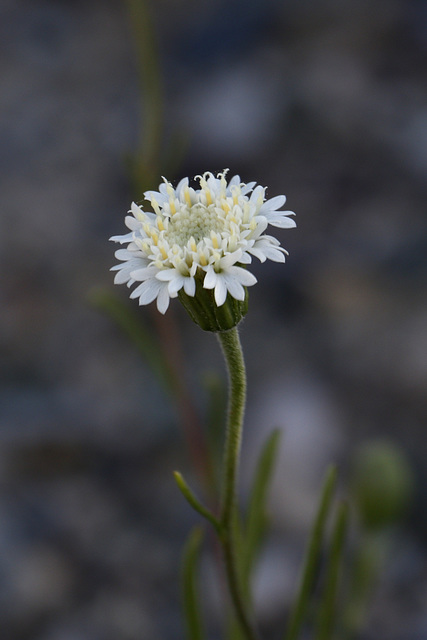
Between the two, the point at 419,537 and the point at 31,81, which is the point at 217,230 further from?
the point at 31,81

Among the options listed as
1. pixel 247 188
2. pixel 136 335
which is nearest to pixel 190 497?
pixel 247 188

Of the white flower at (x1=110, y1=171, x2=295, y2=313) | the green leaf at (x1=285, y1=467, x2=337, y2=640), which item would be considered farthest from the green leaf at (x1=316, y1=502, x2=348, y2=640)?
the white flower at (x1=110, y1=171, x2=295, y2=313)

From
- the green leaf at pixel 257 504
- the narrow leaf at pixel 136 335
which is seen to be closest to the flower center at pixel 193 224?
the green leaf at pixel 257 504

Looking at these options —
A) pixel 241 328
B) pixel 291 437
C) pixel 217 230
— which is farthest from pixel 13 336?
pixel 217 230

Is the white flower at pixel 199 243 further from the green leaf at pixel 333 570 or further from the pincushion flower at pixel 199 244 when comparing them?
the green leaf at pixel 333 570

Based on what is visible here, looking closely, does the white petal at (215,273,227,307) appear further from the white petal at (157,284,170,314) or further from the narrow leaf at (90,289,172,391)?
the narrow leaf at (90,289,172,391)

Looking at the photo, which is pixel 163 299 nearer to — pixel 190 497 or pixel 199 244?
pixel 199 244

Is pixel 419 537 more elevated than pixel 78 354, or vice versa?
pixel 78 354
